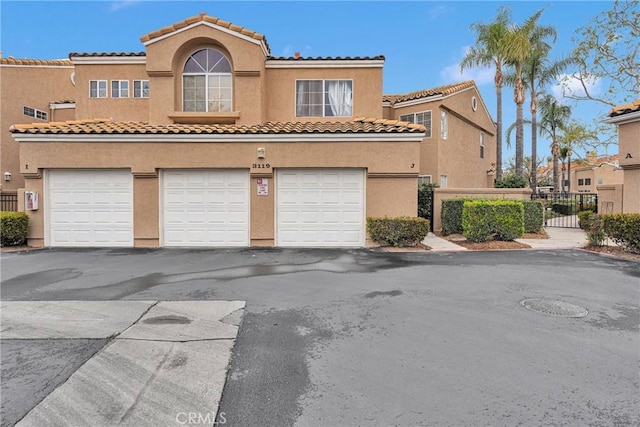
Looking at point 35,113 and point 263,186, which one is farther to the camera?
point 35,113

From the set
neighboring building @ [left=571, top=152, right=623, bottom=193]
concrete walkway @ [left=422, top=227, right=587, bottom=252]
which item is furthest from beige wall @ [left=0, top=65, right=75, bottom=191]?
neighboring building @ [left=571, top=152, right=623, bottom=193]

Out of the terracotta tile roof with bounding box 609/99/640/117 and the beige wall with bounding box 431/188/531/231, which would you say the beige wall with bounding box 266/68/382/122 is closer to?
the beige wall with bounding box 431/188/531/231

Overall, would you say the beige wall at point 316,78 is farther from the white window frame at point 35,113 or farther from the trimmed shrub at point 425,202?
the white window frame at point 35,113

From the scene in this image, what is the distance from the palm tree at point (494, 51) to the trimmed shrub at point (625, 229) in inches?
546

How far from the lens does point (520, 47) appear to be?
22.9 metres

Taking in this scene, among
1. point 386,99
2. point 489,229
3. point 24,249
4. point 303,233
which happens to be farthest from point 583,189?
point 24,249

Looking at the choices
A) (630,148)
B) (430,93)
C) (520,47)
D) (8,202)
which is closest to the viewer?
(630,148)

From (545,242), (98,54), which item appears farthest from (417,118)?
(98,54)

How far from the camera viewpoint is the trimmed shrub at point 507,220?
1323 centimetres

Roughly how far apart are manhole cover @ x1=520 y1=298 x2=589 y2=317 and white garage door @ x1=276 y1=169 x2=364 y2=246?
22.3 ft

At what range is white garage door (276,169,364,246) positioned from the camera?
1290cm

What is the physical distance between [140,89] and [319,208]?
34.1ft

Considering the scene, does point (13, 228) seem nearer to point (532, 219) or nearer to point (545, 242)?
point (545, 242)

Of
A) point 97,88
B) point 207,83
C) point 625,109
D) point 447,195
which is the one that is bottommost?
point 447,195
